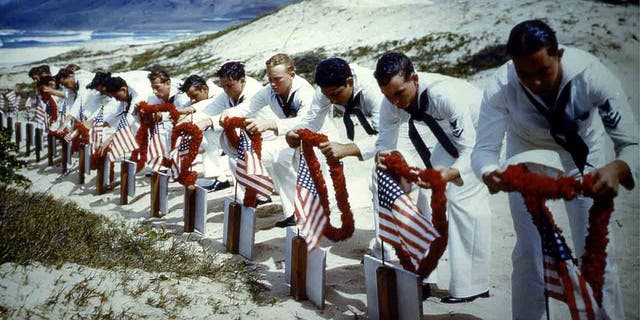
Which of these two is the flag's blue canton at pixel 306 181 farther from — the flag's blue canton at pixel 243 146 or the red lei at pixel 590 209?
the red lei at pixel 590 209

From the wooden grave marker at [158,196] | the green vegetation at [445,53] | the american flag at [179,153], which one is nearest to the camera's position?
the american flag at [179,153]

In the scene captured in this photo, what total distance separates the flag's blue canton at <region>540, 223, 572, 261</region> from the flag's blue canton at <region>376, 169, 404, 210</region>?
99cm

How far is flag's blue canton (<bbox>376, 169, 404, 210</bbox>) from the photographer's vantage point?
3580 millimetres

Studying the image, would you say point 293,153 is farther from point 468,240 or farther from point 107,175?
point 107,175

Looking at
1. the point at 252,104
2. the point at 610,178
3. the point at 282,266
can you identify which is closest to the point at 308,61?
the point at 252,104

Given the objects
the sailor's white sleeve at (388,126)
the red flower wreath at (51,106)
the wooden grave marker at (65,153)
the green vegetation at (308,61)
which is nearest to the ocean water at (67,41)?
the green vegetation at (308,61)

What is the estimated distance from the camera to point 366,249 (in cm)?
591

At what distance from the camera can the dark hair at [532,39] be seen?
2.67 metres

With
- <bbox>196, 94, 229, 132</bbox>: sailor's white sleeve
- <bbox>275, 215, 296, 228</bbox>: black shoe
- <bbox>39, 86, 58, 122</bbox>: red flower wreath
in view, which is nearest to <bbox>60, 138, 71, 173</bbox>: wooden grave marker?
<bbox>39, 86, 58, 122</bbox>: red flower wreath

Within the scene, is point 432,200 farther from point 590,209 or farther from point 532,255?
point 590,209

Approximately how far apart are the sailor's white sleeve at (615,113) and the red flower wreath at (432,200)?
1.00 metres

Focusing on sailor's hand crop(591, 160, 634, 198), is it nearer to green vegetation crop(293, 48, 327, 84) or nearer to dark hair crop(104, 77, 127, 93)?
dark hair crop(104, 77, 127, 93)

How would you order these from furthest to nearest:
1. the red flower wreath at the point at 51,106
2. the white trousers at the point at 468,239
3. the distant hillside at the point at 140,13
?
the distant hillside at the point at 140,13 → the red flower wreath at the point at 51,106 → the white trousers at the point at 468,239

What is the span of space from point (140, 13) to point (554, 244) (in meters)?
49.9
